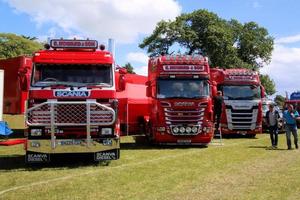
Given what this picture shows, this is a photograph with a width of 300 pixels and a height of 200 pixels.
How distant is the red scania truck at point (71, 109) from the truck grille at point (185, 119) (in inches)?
228

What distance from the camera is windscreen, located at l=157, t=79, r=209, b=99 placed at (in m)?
20.3

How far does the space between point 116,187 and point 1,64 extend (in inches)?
636

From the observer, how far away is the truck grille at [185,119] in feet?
65.9

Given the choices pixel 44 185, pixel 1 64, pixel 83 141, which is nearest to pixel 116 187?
pixel 44 185

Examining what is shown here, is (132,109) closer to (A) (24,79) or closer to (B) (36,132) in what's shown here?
(A) (24,79)

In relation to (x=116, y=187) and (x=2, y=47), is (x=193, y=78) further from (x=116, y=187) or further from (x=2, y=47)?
(x=2, y=47)

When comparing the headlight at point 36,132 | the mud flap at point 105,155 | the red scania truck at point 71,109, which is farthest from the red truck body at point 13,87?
the mud flap at point 105,155

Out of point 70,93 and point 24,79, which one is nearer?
point 70,93

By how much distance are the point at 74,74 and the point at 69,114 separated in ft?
4.13

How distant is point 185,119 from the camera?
66.0ft

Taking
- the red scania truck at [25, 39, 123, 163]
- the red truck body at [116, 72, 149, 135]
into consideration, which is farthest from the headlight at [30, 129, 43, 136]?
the red truck body at [116, 72, 149, 135]

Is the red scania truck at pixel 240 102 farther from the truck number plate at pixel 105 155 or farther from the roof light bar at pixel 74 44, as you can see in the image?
the truck number plate at pixel 105 155

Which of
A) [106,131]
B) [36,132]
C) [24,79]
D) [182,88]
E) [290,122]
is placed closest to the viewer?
[36,132]

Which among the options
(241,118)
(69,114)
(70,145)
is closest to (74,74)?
(69,114)
